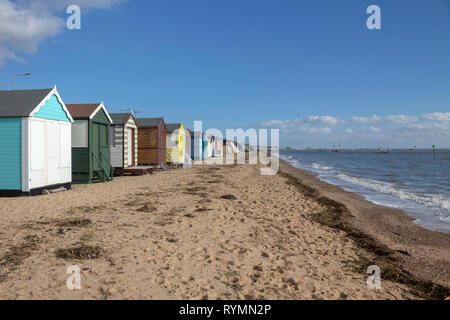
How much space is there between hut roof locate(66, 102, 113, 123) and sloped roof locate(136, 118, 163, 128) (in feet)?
24.3

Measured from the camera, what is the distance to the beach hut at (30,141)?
10789mm

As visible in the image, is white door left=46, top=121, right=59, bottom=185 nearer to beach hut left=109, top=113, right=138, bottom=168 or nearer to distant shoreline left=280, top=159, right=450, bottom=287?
beach hut left=109, top=113, right=138, bottom=168

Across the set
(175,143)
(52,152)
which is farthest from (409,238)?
(175,143)

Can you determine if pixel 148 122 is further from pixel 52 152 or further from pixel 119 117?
pixel 52 152

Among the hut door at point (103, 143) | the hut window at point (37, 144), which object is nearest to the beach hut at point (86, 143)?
the hut door at point (103, 143)

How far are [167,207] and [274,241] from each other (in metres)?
4.33

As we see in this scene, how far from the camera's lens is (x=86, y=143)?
15258 mm

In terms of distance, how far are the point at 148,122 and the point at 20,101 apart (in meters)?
Answer: 13.1

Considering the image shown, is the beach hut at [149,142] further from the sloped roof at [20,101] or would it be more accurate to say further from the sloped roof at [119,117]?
the sloped roof at [20,101]

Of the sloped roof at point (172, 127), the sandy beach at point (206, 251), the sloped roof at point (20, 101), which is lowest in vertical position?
the sandy beach at point (206, 251)

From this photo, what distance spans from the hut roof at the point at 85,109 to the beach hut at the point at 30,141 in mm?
2280

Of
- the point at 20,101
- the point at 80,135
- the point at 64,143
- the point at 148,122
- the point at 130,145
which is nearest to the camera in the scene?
the point at 20,101

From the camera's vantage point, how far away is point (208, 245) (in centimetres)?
592
